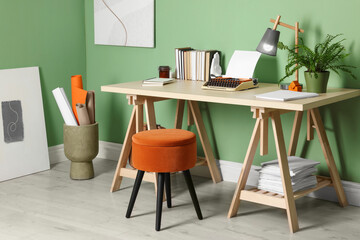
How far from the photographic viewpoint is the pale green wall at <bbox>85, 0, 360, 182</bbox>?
3.66m

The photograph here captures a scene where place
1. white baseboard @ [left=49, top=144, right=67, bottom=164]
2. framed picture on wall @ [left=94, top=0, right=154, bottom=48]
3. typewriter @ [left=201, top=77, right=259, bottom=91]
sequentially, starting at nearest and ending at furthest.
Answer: typewriter @ [left=201, top=77, right=259, bottom=91], framed picture on wall @ [left=94, top=0, right=154, bottom=48], white baseboard @ [left=49, top=144, right=67, bottom=164]

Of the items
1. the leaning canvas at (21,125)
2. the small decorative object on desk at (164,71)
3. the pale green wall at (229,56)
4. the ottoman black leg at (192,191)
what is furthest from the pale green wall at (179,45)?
the ottoman black leg at (192,191)

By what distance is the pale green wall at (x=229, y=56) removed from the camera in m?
3.66

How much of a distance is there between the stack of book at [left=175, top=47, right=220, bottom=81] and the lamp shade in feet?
1.77

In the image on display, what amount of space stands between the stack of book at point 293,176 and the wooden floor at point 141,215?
0.20m

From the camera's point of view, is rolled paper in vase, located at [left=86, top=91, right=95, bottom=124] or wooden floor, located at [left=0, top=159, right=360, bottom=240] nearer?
wooden floor, located at [left=0, top=159, right=360, bottom=240]

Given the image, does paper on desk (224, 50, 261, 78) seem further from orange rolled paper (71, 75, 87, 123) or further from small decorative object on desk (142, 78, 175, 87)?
orange rolled paper (71, 75, 87, 123)

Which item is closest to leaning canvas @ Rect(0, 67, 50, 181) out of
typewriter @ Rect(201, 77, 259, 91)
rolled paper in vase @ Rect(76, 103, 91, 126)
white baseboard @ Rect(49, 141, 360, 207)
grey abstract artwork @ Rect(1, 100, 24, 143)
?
grey abstract artwork @ Rect(1, 100, 24, 143)

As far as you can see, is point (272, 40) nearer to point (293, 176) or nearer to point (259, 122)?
point (259, 122)

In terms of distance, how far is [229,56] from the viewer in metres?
4.11

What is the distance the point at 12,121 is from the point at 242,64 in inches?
72.4

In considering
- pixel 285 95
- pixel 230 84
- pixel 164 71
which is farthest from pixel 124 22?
pixel 285 95

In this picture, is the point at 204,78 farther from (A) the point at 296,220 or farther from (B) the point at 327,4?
(A) the point at 296,220

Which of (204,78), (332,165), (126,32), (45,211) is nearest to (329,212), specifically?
(332,165)
